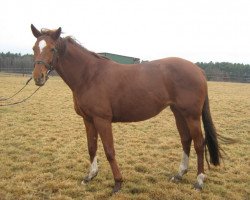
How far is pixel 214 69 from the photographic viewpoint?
7231 centimetres

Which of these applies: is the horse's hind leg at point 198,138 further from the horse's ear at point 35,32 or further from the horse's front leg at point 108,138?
the horse's ear at point 35,32

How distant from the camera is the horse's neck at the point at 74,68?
4730mm

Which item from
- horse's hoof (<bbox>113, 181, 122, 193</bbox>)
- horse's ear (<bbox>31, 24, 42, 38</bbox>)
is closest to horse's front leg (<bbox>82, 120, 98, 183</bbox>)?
horse's hoof (<bbox>113, 181, 122, 193</bbox>)

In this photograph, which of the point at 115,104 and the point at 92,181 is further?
the point at 92,181

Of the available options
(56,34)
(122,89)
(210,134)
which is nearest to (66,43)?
(56,34)

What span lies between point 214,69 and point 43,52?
7247 cm

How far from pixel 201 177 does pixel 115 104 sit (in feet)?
6.47

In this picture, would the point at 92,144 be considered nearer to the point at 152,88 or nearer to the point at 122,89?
the point at 122,89

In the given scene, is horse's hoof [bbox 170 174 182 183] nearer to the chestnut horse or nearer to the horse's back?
the chestnut horse

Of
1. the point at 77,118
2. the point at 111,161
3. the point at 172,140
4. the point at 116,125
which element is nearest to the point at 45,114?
the point at 77,118

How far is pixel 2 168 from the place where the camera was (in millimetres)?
5570

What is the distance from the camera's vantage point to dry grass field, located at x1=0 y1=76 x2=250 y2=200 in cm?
464

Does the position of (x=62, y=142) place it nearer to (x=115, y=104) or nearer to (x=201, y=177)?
(x=115, y=104)

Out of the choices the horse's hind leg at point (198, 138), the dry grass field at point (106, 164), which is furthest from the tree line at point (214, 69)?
the horse's hind leg at point (198, 138)
